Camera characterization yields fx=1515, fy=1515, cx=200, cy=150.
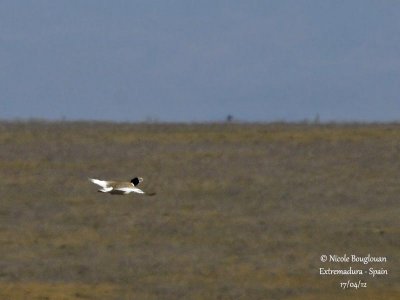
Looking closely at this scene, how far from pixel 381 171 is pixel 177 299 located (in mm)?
10316

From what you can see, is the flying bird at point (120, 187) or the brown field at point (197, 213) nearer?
the brown field at point (197, 213)

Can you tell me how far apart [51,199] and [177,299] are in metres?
6.78

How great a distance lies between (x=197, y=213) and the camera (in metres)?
21.0

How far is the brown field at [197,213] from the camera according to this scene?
653 inches

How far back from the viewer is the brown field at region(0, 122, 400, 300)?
1659 cm

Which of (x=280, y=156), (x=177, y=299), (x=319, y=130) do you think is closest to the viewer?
(x=177, y=299)

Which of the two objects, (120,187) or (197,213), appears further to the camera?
(120,187)

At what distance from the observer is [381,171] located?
83.3 ft

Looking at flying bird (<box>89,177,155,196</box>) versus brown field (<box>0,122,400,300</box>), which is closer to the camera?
brown field (<box>0,122,400,300</box>)

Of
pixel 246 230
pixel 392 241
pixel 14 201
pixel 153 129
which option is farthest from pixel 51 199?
pixel 153 129

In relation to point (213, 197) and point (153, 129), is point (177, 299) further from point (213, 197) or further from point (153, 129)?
point (153, 129)

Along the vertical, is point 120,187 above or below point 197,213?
above

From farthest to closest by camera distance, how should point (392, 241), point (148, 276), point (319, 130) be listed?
point (319, 130)
point (392, 241)
point (148, 276)

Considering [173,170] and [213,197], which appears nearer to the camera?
[213,197]
